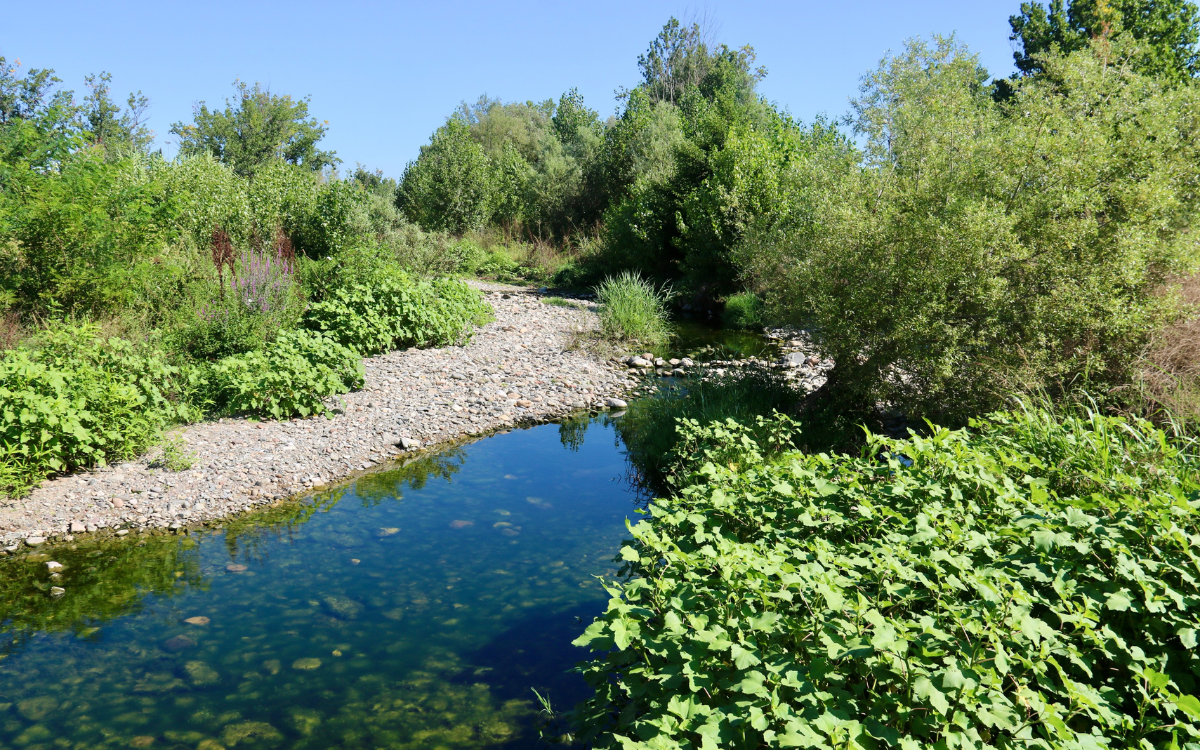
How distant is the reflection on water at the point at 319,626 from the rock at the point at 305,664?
0.02 metres

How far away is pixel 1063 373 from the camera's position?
19.2ft

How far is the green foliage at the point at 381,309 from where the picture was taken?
33.7ft

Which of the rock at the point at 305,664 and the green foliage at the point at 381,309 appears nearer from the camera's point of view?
the rock at the point at 305,664

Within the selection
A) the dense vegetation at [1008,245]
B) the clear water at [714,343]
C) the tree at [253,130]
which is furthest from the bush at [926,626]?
the tree at [253,130]

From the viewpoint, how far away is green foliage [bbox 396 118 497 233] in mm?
24922

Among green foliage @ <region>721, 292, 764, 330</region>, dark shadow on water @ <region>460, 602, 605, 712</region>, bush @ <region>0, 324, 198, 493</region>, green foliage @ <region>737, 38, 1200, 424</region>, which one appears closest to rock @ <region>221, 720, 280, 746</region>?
dark shadow on water @ <region>460, 602, 605, 712</region>

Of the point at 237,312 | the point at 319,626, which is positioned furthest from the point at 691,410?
the point at 237,312

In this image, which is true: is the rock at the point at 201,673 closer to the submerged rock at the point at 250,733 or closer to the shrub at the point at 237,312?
the submerged rock at the point at 250,733

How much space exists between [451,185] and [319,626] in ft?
74.3

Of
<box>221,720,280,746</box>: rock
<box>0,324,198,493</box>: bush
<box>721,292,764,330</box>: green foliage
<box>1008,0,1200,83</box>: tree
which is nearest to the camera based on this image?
<box>221,720,280,746</box>: rock

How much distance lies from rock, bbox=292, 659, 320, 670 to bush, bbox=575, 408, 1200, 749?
1.98 m

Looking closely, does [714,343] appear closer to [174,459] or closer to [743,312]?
[743,312]

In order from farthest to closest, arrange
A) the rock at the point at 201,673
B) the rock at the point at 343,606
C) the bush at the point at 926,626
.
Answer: the rock at the point at 343,606, the rock at the point at 201,673, the bush at the point at 926,626

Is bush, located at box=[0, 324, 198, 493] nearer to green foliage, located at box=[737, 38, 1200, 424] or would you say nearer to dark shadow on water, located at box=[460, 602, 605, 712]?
dark shadow on water, located at box=[460, 602, 605, 712]
